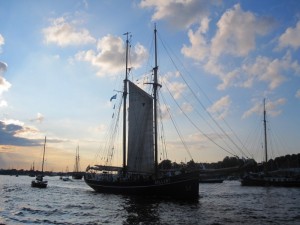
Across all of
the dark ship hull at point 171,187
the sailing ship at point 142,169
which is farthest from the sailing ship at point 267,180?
the dark ship hull at point 171,187

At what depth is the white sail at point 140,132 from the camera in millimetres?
68438

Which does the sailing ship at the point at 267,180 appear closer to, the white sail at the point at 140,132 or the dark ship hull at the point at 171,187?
the white sail at the point at 140,132

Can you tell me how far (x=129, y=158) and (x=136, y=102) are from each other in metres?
11.3

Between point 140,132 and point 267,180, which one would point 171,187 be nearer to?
point 140,132

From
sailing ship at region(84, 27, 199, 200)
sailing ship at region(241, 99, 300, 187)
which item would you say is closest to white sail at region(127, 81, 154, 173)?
sailing ship at region(84, 27, 199, 200)

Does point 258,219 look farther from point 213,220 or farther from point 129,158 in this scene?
point 129,158

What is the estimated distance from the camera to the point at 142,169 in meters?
68.9

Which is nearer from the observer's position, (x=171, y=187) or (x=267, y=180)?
(x=171, y=187)

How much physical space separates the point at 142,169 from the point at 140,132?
7.11 m

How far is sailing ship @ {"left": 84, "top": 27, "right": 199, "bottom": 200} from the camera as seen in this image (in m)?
59.1

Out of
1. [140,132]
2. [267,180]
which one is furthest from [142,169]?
[267,180]

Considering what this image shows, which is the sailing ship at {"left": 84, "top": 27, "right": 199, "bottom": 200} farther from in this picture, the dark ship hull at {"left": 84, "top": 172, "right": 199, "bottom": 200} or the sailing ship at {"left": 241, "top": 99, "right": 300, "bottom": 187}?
the sailing ship at {"left": 241, "top": 99, "right": 300, "bottom": 187}

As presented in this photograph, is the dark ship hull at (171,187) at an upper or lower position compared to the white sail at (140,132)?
lower

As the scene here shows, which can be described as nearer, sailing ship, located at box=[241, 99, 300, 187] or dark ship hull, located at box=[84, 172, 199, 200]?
dark ship hull, located at box=[84, 172, 199, 200]
